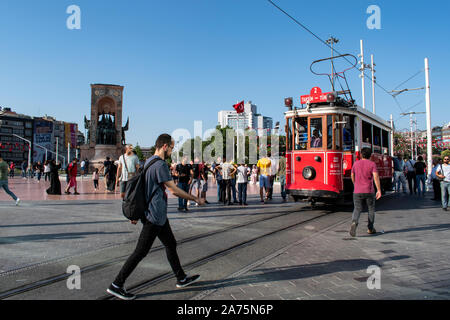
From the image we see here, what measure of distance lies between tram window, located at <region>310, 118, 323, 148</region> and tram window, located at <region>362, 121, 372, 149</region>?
76.7 inches

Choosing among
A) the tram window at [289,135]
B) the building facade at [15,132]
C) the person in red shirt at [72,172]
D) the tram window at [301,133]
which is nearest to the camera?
the tram window at [301,133]

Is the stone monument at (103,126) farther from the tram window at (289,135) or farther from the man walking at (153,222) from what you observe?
the man walking at (153,222)

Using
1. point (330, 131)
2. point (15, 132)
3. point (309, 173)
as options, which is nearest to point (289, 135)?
point (330, 131)

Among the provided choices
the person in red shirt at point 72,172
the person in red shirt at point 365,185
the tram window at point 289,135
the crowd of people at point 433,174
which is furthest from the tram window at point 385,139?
the person in red shirt at point 72,172

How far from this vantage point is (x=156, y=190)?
3.73 m

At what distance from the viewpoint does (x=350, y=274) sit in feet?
14.4

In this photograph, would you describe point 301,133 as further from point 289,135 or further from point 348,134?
point 348,134

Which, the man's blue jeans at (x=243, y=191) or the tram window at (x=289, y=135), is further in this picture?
the man's blue jeans at (x=243, y=191)

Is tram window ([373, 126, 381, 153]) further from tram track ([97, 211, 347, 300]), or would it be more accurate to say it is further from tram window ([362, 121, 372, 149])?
tram track ([97, 211, 347, 300])

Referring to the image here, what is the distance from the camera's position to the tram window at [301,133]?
10.8 m

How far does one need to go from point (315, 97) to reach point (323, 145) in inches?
63.4

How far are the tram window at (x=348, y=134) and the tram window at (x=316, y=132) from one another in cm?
72
